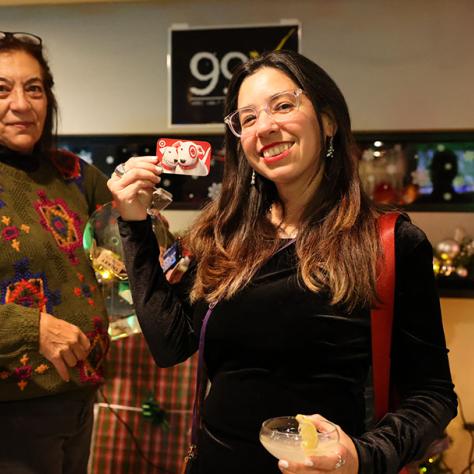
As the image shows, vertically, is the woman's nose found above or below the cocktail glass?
above

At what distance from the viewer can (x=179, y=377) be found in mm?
2693

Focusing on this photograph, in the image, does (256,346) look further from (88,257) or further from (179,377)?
(179,377)

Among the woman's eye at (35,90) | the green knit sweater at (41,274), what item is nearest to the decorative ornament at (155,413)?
the green knit sweater at (41,274)

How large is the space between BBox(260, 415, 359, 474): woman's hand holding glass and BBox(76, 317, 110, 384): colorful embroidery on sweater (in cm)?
89

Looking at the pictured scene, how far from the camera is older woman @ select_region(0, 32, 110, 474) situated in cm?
151

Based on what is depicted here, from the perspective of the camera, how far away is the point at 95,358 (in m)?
1.71

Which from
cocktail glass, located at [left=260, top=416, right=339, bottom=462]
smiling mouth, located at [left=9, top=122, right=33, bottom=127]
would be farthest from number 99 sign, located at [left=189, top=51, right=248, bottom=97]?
cocktail glass, located at [left=260, top=416, right=339, bottom=462]

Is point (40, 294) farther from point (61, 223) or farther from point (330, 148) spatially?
point (330, 148)

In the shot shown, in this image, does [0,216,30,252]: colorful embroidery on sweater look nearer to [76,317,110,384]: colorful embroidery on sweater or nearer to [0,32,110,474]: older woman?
[0,32,110,474]: older woman

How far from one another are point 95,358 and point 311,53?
6.51ft

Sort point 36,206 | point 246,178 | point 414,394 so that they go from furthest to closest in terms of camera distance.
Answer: point 36,206 < point 246,178 < point 414,394

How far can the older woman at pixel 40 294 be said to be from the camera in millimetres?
1507

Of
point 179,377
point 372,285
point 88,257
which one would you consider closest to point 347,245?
point 372,285

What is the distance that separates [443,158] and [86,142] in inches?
78.1
